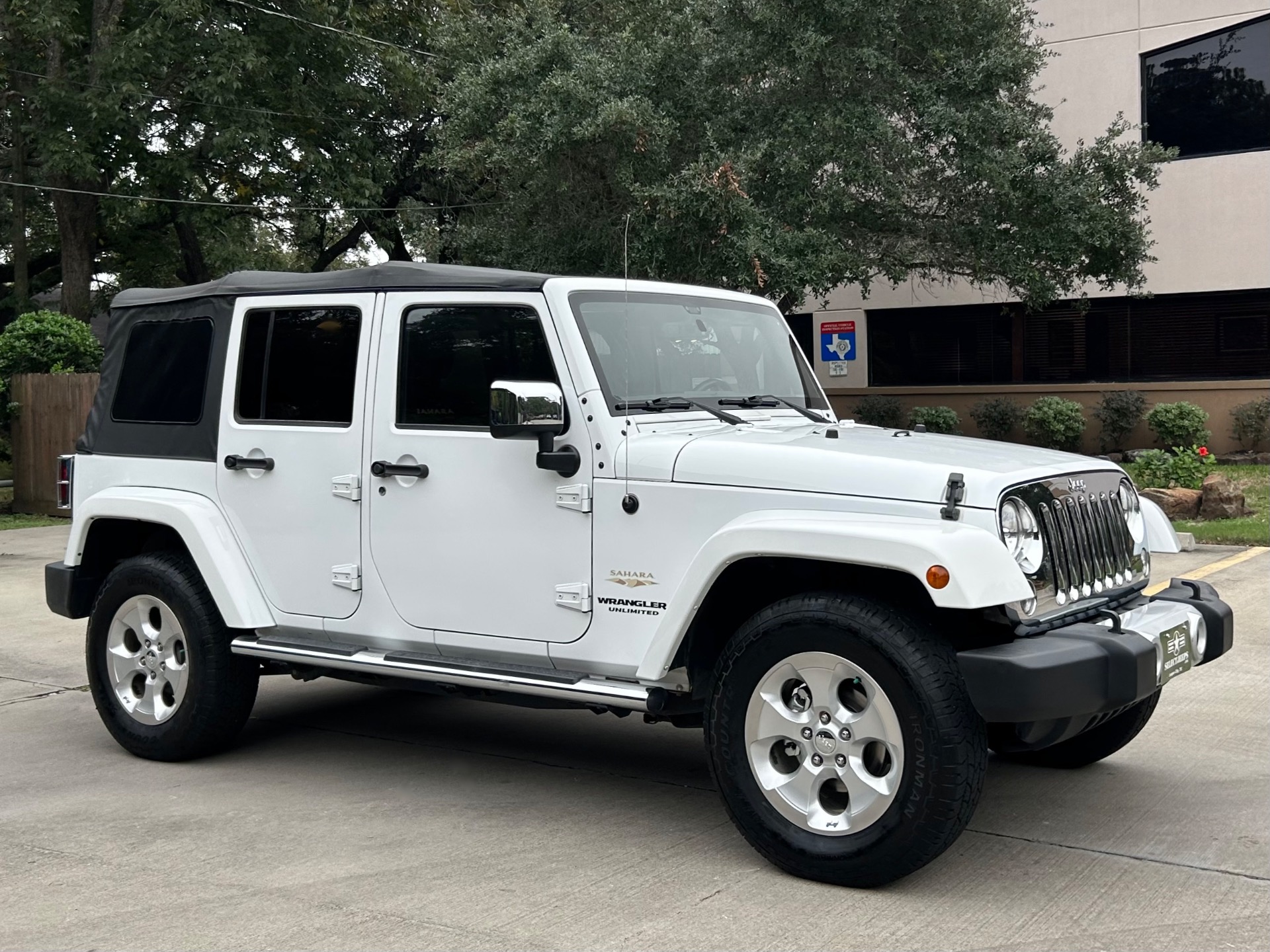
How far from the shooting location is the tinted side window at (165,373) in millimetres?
6121

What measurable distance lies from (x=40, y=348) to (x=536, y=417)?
52.6 feet

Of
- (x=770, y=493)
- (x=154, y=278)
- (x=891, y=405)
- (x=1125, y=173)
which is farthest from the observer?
(x=154, y=278)

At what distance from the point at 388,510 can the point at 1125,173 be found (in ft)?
53.6

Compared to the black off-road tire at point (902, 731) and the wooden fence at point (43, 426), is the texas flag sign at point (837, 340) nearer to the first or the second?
the wooden fence at point (43, 426)

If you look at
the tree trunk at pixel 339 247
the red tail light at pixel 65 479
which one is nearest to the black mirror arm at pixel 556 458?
the red tail light at pixel 65 479

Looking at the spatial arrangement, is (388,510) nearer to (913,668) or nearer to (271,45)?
(913,668)

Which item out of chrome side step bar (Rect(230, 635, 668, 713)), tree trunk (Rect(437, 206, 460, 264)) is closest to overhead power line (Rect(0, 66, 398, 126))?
tree trunk (Rect(437, 206, 460, 264))

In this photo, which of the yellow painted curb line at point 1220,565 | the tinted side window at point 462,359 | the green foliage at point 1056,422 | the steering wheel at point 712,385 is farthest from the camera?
the green foliage at point 1056,422

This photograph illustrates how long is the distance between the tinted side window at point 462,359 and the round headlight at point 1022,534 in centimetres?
174

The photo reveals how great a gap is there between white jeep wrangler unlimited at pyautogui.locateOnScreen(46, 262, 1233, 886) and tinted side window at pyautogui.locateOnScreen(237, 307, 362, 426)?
13 mm

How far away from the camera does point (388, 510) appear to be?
545 centimetres

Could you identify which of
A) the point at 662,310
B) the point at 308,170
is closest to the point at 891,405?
the point at 308,170

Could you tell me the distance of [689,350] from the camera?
18.2 ft

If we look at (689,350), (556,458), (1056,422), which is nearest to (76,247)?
(1056,422)
